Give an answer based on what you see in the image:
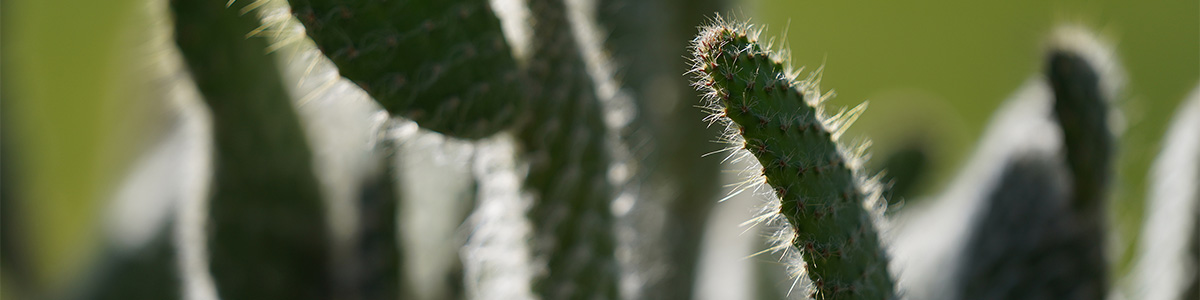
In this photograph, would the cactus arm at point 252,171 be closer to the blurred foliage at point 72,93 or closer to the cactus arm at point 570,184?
the cactus arm at point 570,184

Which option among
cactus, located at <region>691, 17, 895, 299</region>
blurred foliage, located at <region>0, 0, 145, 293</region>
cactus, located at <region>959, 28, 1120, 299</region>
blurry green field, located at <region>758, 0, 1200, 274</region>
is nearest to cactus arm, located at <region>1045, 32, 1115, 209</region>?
cactus, located at <region>959, 28, 1120, 299</region>

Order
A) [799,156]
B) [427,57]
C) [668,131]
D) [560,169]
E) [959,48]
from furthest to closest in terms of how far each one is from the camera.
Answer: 1. [959,48]
2. [668,131]
3. [560,169]
4. [427,57]
5. [799,156]

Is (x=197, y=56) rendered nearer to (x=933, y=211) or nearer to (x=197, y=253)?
(x=197, y=253)

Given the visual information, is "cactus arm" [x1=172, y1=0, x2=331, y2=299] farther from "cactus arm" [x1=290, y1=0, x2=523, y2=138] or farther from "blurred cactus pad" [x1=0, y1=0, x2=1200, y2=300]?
"cactus arm" [x1=290, y1=0, x2=523, y2=138]

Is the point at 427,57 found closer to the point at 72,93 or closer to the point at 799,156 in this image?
the point at 799,156

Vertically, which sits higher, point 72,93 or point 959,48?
point 72,93

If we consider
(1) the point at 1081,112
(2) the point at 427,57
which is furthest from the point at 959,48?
(2) the point at 427,57

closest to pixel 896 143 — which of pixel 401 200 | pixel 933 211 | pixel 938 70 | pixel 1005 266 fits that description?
pixel 933 211

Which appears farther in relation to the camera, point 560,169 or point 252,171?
point 252,171

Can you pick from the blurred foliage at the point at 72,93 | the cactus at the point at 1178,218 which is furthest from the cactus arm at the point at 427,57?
the blurred foliage at the point at 72,93
